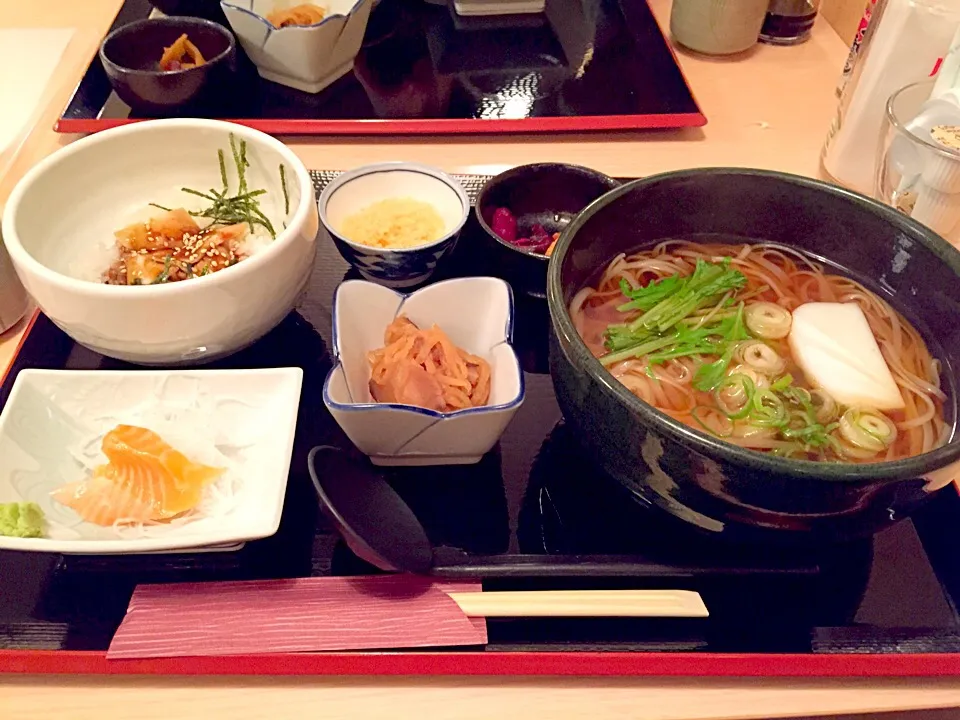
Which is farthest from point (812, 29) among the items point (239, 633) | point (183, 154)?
point (239, 633)

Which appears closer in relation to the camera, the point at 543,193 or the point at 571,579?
the point at 571,579

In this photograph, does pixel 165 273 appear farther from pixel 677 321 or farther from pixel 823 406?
pixel 823 406

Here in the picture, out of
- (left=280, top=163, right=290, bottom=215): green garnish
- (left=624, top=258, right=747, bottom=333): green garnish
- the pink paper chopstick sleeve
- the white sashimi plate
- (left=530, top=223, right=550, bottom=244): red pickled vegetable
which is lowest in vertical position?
the pink paper chopstick sleeve

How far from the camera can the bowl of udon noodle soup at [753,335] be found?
0.73 metres

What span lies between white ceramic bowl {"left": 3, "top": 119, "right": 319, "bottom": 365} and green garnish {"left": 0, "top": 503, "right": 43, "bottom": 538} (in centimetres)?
24

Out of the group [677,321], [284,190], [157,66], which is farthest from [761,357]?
[157,66]

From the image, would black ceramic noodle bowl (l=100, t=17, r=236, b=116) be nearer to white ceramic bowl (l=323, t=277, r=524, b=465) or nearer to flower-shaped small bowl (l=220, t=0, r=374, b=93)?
flower-shaped small bowl (l=220, t=0, r=374, b=93)

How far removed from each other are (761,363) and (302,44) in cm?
118

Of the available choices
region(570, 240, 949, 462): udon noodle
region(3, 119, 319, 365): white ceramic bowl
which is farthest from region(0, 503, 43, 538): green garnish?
region(570, 240, 949, 462): udon noodle

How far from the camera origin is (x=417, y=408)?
0.84m

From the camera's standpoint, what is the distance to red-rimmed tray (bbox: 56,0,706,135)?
5.14ft

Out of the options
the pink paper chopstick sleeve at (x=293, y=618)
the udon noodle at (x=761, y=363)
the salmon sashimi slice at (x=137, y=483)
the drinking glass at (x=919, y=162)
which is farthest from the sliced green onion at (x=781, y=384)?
the salmon sashimi slice at (x=137, y=483)

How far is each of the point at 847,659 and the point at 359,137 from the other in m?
1.32

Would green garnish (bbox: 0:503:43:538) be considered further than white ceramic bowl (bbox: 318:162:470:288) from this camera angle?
No
